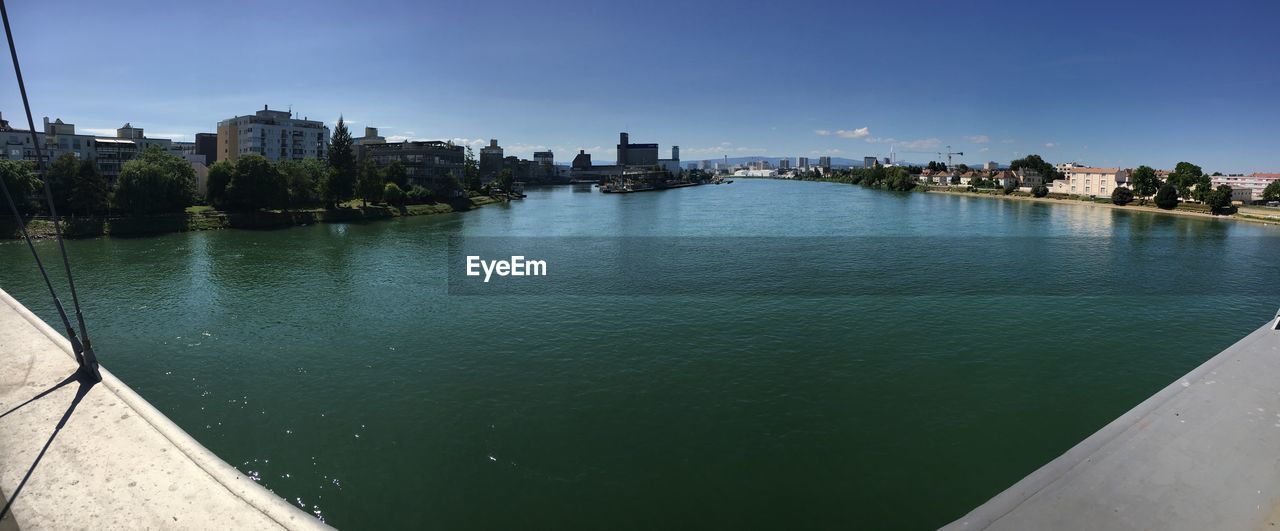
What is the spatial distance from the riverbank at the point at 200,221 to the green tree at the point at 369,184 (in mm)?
810

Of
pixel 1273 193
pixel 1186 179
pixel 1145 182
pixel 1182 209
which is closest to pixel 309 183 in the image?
pixel 1182 209

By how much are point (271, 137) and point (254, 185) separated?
96.5 ft

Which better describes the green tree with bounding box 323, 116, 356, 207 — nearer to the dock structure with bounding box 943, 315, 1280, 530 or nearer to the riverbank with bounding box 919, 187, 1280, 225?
the dock structure with bounding box 943, 315, 1280, 530

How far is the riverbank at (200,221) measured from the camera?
27.7 metres

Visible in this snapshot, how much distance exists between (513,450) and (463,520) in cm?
156

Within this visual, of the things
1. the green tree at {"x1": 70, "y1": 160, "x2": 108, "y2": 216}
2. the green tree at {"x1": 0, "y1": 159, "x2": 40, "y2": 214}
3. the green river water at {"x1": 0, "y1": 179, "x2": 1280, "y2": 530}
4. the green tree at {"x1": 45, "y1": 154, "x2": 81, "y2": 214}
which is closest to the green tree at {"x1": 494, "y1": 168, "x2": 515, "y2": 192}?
the green tree at {"x1": 70, "y1": 160, "x2": 108, "y2": 216}

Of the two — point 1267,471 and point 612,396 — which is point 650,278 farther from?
point 1267,471

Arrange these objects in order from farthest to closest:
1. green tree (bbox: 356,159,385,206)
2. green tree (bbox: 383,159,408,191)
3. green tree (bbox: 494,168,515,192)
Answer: green tree (bbox: 494,168,515,192)
green tree (bbox: 383,159,408,191)
green tree (bbox: 356,159,385,206)

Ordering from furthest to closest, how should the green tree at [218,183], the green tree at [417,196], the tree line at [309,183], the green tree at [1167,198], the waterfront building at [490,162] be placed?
the waterfront building at [490,162], the green tree at [1167,198], the green tree at [417,196], the green tree at [218,183], the tree line at [309,183]

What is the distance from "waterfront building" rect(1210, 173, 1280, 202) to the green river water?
6055 cm

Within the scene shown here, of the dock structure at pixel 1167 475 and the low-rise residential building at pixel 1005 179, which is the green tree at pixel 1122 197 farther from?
the dock structure at pixel 1167 475

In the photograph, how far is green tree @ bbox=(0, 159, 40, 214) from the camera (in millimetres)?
27656

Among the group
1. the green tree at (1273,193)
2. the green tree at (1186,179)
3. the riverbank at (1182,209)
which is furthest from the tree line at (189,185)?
the green tree at (1273,193)

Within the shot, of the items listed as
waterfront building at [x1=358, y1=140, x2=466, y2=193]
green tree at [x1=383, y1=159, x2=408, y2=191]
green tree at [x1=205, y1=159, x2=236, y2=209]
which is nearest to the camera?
green tree at [x1=205, y1=159, x2=236, y2=209]
